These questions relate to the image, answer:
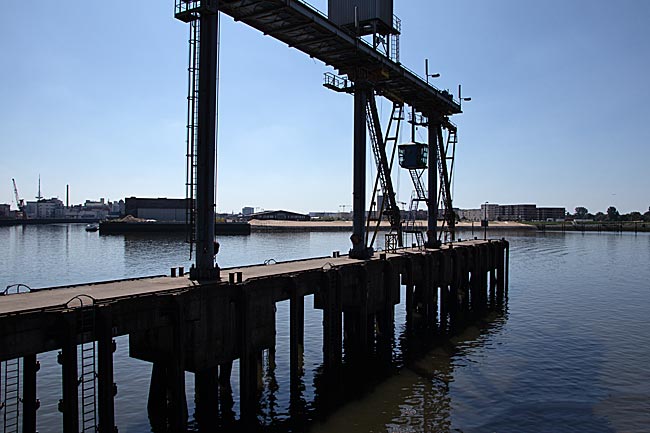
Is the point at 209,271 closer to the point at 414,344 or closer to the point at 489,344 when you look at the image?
the point at 414,344

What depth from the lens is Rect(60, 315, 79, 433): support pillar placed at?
1484 cm

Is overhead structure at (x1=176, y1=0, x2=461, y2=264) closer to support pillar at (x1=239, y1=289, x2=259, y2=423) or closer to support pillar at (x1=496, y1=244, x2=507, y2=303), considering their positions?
support pillar at (x1=239, y1=289, x2=259, y2=423)

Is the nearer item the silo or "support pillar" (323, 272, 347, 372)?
"support pillar" (323, 272, 347, 372)

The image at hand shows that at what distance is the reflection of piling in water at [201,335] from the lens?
15.3m

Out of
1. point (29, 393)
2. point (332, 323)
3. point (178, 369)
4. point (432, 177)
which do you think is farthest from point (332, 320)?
point (432, 177)

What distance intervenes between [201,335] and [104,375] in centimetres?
494

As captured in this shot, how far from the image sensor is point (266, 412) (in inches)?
908

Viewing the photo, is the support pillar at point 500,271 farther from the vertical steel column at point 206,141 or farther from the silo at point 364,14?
the vertical steel column at point 206,141

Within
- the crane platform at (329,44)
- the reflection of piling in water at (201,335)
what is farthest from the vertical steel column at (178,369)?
the crane platform at (329,44)

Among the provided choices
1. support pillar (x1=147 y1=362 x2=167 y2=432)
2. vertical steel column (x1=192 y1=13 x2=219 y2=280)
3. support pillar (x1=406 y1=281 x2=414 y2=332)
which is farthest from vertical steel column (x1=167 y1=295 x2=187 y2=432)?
support pillar (x1=406 y1=281 x2=414 y2=332)

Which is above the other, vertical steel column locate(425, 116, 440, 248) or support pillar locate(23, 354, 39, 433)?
vertical steel column locate(425, 116, 440, 248)

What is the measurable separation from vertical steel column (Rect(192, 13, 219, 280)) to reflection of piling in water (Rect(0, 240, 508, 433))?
165 cm

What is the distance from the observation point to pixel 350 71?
39.1 metres

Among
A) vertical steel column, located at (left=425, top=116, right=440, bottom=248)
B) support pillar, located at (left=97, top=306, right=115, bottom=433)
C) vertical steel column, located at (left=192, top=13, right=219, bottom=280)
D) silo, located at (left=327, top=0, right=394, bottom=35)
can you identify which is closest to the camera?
support pillar, located at (left=97, top=306, right=115, bottom=433)
